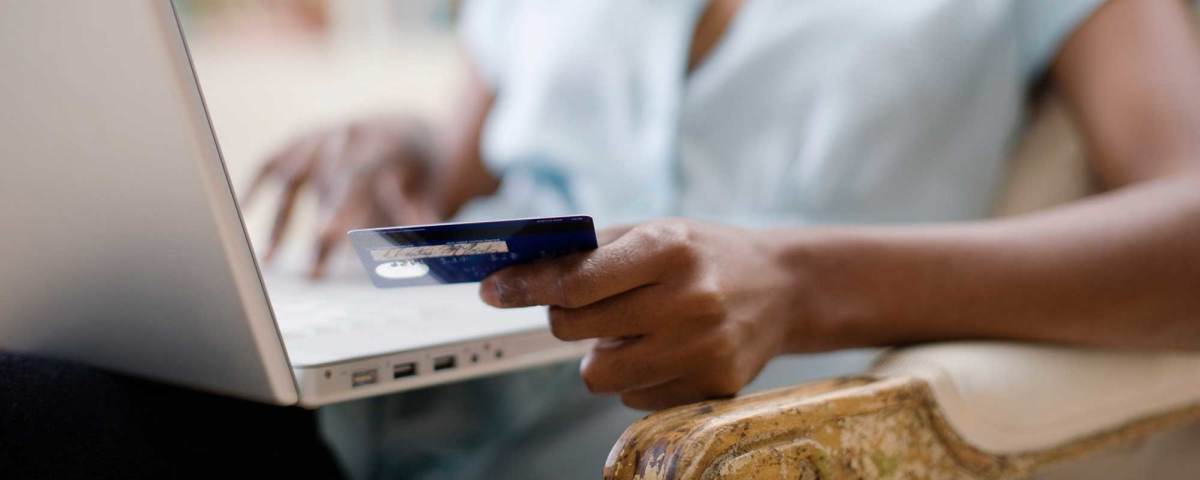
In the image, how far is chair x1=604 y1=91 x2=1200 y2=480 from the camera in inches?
14.5

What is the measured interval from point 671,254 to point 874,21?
41cm

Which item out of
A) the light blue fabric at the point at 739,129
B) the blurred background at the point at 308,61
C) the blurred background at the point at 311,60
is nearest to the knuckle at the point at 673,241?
the light blue fabric at the point at 739,129

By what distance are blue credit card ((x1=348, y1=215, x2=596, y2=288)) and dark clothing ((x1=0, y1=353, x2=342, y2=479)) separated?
0.17m

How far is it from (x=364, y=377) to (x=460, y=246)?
0.13 meters

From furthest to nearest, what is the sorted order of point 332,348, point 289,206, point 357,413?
point 289,206 → point 357,413 → point 332,348

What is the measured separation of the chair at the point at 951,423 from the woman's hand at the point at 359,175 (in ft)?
1.79

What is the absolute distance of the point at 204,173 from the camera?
346 mm

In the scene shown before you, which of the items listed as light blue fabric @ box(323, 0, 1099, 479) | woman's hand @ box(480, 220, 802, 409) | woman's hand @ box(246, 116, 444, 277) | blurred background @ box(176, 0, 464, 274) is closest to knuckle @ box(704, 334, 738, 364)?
woman's hand @ box(480, 220, 802, 409)

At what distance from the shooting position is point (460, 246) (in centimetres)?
36

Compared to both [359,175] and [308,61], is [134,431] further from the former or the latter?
[308,61]

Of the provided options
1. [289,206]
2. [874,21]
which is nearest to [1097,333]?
[874,21]

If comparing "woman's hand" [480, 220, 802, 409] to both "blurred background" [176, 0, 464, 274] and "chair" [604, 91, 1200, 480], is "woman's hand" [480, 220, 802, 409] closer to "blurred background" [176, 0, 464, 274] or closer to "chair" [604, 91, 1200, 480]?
"chair" [604, 91, 1200, 480]

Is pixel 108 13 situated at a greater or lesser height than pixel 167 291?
greater

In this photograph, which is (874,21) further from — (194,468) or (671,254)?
(194,468)
